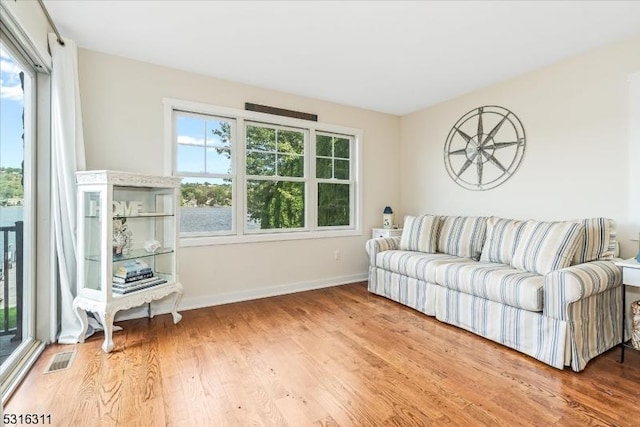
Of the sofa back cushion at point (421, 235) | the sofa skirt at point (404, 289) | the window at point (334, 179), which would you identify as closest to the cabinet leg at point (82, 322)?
the window at point (334, 179)

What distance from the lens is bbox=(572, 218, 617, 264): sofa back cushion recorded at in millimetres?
2408

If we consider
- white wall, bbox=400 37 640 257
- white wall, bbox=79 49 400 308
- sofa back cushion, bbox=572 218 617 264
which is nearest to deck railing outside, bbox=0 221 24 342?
white wall, bbox=79 49 400 308

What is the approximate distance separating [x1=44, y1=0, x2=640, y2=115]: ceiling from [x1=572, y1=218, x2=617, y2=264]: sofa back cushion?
1496mm

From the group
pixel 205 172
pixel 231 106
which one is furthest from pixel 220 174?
pixel 231 106

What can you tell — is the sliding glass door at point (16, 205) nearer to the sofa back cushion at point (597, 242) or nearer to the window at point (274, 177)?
the window at point (274, 177)

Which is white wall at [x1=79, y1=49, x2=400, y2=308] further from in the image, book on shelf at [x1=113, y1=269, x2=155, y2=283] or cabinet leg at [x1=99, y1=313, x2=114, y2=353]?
cabinet leg at [x1=99, y1=313, x2=114, y2=353]

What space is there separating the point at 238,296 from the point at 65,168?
1904 mm

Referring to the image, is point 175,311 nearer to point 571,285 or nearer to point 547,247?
point 571,285

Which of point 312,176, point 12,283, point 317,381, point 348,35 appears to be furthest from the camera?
point 312,176

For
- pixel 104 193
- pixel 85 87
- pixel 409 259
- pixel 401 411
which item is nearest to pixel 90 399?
pixel 104 193

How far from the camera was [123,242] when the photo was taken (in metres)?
2.55

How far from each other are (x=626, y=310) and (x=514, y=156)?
1.62 m

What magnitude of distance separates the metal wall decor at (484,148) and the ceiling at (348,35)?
0.43 metres

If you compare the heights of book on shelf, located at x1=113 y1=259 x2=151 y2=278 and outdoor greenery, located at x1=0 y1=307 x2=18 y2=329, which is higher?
book on shelf, located at x1=113 y1=259 x2=151 y2=278
